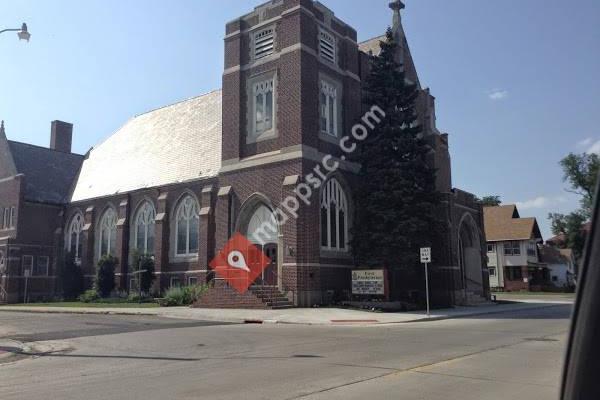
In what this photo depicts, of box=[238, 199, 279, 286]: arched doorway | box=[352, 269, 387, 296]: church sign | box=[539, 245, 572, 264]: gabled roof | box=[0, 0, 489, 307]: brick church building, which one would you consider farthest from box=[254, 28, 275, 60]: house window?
box=[539, 245, 572, 264]: gabled roof

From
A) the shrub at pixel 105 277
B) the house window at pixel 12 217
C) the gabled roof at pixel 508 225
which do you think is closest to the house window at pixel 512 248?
the gabled roof at pixel 508 225

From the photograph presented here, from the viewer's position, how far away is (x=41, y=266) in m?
46.3

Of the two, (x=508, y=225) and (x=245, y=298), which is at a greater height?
(x=508, y=225)

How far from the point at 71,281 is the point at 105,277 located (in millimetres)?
6626

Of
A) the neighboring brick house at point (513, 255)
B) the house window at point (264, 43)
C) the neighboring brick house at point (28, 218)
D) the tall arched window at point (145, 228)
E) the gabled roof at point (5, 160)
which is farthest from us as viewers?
the neighboring brick house at point (513, 255)

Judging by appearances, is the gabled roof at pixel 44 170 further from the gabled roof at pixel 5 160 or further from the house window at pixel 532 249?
the house window at pixel 532 249

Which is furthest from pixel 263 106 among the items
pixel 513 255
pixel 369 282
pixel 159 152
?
pixel 513 255

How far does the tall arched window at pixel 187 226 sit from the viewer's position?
123ft

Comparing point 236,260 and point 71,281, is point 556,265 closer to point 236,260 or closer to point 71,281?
point 236,260

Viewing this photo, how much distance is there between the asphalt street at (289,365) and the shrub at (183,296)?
13179 millimetres

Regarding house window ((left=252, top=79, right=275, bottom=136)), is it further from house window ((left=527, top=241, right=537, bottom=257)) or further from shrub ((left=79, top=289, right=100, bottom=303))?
house window ((left=527, top=241, right=537, bottom=257))

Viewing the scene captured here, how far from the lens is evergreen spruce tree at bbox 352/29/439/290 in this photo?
28500 millimetres

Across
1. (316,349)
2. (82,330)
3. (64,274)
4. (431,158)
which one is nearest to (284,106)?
(431,158)

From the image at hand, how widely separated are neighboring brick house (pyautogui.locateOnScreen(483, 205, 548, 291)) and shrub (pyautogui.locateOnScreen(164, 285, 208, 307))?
4516 centimetres
